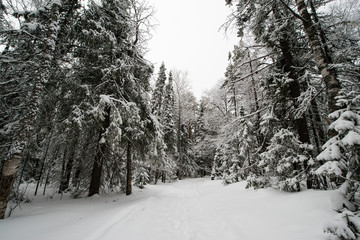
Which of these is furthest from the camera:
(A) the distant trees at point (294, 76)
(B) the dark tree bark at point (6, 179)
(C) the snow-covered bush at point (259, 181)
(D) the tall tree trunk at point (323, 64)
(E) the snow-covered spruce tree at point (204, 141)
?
(E) the snow-covered spruce tree at point (204, 141)

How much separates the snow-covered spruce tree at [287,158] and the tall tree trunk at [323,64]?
1584mm

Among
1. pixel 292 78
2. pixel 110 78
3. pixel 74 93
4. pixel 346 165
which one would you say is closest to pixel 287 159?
pixel 346 165

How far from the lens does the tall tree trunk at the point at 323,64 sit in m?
3.13

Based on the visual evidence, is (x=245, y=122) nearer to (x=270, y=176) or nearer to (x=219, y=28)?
(x=270, y=176)

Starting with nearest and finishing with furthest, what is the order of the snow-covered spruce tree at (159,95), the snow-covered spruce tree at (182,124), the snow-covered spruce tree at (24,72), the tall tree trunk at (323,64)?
the tall tree trunk at (323,64) < the snow-covered spruce tree at (24,72) < the snow-covered spruce tree at (159,95) < the snow-covered spruce tree at (182,124)

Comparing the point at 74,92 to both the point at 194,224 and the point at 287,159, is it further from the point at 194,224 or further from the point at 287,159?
the point at 287,159

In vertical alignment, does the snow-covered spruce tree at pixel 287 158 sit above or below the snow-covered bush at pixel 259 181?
above

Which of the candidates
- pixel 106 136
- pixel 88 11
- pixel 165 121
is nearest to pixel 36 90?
pixel 106 136

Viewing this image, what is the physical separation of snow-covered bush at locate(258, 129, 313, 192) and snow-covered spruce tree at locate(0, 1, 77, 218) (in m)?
7.28

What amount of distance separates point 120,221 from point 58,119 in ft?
16.5

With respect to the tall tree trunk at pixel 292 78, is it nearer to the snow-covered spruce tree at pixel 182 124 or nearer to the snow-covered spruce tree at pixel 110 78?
the snow-covered spruce tree at pixel 110 78

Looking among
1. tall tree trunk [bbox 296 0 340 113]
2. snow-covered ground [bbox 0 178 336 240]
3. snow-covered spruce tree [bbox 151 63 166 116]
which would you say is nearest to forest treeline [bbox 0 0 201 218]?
snow-covered ground [bbox 0 178 336 240]

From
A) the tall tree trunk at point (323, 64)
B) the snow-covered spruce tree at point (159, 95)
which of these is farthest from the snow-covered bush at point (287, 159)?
the snow-covered spruce tree at point (159, 95)

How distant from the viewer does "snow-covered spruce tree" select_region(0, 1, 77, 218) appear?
3.83 m
